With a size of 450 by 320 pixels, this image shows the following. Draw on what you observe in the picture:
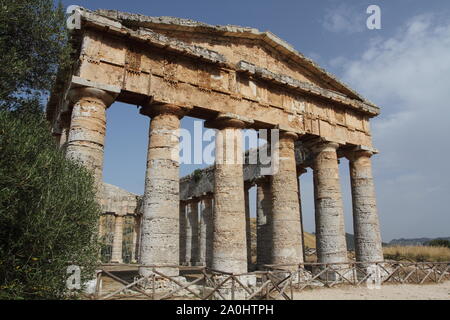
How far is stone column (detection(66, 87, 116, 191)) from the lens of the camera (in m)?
8.78

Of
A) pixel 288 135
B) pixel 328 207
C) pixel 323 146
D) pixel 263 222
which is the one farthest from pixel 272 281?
pixel 263 222

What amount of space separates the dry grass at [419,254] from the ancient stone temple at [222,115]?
9390 mm

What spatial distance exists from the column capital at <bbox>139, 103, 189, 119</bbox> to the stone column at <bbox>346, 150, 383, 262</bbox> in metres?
8.80

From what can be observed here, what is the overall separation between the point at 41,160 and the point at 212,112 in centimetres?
614

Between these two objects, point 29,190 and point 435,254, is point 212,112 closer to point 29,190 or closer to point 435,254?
point 29,190

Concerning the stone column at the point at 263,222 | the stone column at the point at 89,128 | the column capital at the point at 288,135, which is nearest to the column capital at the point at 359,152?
the column capital at the point at 288,135

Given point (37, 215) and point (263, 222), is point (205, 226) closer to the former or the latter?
point (263, 222)

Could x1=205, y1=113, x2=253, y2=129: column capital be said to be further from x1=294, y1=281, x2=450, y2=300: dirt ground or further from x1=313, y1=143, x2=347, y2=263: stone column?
x1=294, y1=281, x2=450, y2=300: dirt ground

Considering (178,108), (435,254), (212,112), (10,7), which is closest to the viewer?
(10,7)

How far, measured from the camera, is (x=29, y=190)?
5930 millimetres

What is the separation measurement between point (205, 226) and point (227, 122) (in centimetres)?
1144

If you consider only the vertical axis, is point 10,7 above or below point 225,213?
above
